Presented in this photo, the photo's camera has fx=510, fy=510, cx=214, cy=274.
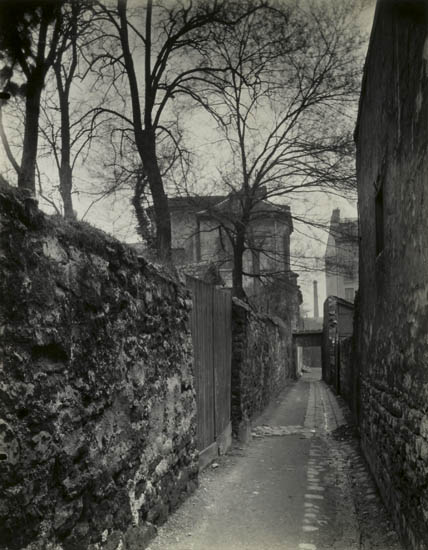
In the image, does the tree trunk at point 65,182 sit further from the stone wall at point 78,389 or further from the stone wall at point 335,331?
the stone wall at point 335,331

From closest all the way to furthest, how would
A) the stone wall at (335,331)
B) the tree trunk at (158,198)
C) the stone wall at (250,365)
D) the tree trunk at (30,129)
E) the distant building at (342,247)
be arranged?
the stone wall at (250,365)
the tree trunk at (30,129)
the tree trunk at (158,198)
the distant building at (342,247)
the stone wall at (335,331)

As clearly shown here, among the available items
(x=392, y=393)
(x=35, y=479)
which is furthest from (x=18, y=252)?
(x=392, y=393)

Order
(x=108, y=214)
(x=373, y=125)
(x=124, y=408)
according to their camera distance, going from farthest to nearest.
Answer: (x=108, y=214), (x=373, y=125), (x=124, y=408)

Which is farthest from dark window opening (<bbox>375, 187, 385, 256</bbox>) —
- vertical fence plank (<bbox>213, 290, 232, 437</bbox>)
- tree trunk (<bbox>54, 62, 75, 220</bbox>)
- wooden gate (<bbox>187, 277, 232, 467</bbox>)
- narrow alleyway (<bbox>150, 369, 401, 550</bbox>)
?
tree trunk (<bbox>54, 62, 75, 220</bbox>)

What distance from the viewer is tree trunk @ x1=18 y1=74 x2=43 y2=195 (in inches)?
340

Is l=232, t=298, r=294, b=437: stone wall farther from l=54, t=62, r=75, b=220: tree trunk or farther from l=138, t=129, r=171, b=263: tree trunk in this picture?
l=54, t=62, r=75, b=220: tree trunk

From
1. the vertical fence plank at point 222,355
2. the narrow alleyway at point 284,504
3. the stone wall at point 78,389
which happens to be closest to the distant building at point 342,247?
the narrow alleyway at point 284,504

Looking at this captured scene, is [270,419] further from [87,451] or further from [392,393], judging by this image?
[87,451]

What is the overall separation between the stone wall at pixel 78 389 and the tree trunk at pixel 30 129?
537 centimetres

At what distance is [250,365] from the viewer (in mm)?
9781

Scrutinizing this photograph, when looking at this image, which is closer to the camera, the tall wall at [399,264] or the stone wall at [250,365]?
the tall wall at [399,264]

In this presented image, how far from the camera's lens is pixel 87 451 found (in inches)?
112

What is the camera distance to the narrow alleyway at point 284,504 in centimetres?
403

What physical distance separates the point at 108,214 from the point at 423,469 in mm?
11789
